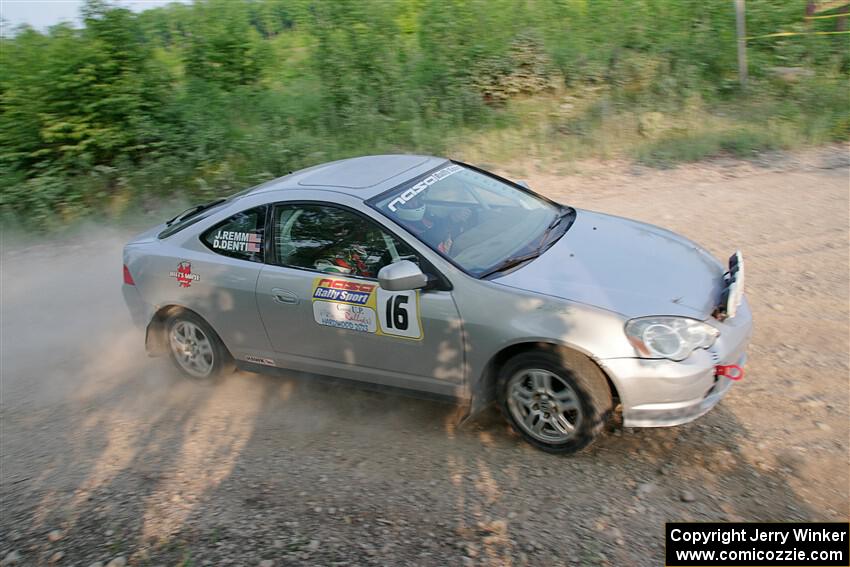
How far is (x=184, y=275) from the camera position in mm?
5414

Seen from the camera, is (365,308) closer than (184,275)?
Yes

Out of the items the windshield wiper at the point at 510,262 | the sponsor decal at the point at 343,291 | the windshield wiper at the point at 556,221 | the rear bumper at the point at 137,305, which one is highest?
the windshield wiper at the point at 556,221

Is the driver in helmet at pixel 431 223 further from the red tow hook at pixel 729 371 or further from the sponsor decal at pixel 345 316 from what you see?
the red tow hook at pixel 729 371

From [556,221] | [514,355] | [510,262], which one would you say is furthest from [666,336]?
[556,221]

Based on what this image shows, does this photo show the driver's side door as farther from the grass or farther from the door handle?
the grass

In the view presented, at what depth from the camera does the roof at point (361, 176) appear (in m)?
4.93

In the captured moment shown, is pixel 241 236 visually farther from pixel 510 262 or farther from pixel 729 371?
pixel 729 371

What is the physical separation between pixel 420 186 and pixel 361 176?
0.46 metres

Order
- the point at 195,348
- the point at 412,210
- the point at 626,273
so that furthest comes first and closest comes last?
1. the point at 195,348
2. the point at 412,210
3. the point at 626,273

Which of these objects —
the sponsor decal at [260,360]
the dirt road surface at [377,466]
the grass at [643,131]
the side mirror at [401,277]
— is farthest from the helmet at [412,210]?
the grass at [643,131]

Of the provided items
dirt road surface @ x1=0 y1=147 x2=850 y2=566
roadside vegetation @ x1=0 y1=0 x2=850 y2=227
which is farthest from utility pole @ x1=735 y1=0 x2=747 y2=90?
dirt road surface @ x1=0 y1=147 x2=850 y2=566

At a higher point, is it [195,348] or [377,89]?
[377,89]

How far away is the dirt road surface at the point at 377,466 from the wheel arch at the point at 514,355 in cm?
39

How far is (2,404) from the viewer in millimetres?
5836
